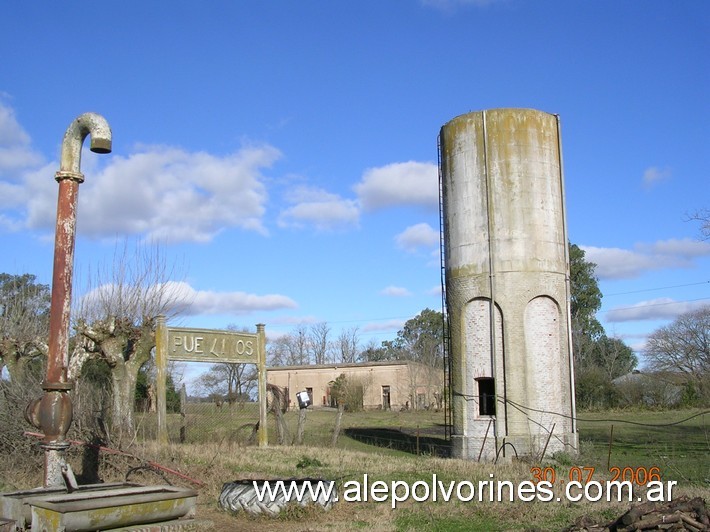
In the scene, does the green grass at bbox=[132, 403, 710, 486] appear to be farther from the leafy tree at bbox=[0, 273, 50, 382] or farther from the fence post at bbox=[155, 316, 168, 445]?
the leafy tree at bbox=[0, 273, 50, 382]

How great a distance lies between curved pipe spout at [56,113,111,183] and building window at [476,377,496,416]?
1411 centimetres

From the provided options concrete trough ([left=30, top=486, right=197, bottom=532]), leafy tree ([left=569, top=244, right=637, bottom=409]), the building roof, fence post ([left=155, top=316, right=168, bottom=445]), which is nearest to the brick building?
the building roof

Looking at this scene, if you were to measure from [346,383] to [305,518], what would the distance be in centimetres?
4880

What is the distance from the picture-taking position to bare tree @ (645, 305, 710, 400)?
7144cm

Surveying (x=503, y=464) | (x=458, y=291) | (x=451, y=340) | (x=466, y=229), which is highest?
(x=466, y=229)

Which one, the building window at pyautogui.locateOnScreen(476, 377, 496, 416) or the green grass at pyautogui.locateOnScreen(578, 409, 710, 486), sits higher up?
the building window at pyautogui.locateOnScreen(476, 377, 496, 416)

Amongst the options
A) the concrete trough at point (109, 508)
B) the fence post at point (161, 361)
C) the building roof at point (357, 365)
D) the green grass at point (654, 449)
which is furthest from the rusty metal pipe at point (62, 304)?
the building roof at point (357, 365)

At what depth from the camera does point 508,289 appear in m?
20.3

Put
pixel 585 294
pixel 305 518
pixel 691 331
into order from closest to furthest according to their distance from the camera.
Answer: pixel 305 518
pixel 585 294
pixel 691 331

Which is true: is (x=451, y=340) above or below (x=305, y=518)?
above

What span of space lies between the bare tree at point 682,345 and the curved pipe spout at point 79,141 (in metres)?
70.4

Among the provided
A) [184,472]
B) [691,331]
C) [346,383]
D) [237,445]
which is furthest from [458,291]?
[691,331]

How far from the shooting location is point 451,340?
2164 cm

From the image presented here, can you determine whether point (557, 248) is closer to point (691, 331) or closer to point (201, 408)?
point (201, 408)
